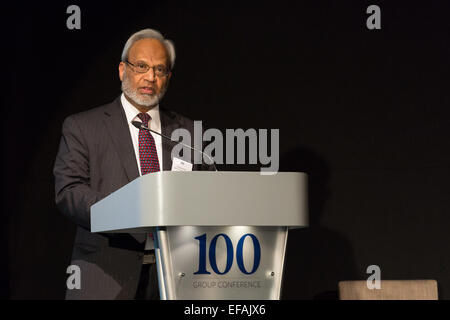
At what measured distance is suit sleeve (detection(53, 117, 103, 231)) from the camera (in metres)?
2.23

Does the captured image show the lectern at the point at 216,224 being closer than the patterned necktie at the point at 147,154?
Yes

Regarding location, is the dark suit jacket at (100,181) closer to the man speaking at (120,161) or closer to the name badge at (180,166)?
the man speaking at (120,161)

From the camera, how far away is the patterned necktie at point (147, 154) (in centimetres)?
262

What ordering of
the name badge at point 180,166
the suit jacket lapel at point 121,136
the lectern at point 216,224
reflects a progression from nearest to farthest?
the lectern at point 216,224, the name badge at point 180,166, the suit jacket lapel at point 121,136

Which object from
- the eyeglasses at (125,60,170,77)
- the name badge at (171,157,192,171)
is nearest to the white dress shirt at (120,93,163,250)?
the eyeglasses at (125,60,170,77)

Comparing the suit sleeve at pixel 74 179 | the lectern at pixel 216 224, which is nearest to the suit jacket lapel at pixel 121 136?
the suit sleeve at pixel 74 179

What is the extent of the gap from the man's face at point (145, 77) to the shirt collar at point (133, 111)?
0.07 ft

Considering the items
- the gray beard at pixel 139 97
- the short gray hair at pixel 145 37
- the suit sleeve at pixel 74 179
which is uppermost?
the short gray hair at pixel 145 37

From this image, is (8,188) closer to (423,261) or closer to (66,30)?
(66,30)

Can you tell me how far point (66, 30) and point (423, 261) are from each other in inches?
91.7

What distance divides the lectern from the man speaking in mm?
589

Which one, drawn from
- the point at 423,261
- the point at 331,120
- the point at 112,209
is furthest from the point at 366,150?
the point at 112,209
